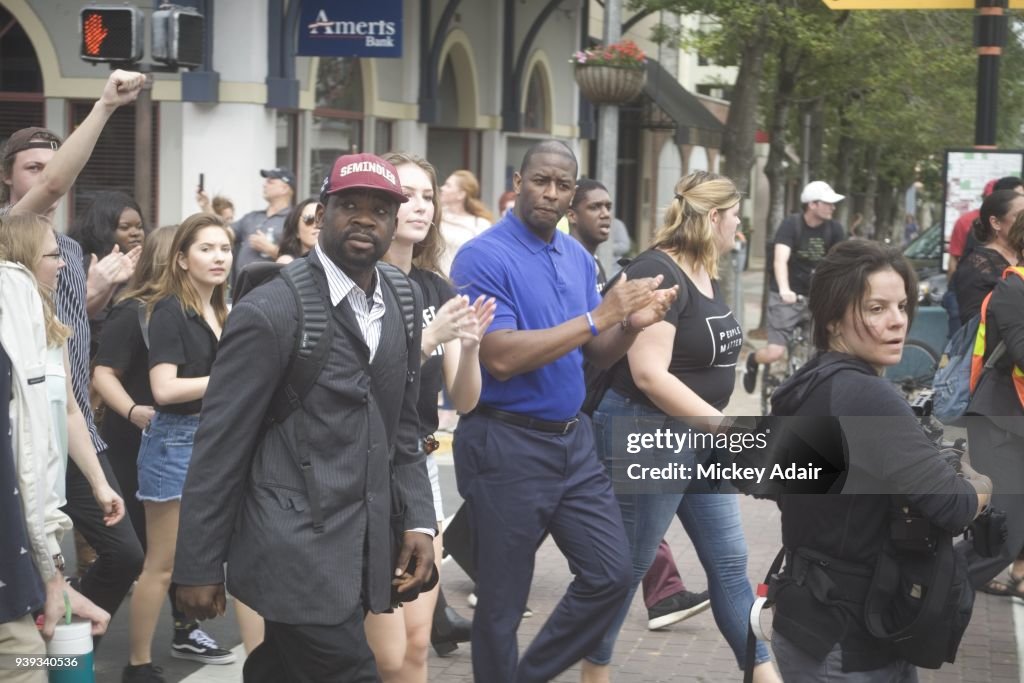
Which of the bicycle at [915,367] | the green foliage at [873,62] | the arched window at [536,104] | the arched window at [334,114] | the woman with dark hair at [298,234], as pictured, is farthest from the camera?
the arched window at [536,104]

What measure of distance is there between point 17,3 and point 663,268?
12.6m

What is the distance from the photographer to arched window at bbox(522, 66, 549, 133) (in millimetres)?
26641

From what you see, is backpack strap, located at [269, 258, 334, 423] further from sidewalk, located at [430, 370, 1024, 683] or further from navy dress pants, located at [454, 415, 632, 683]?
sidewalk, located at [430, 370, 1024, 683]

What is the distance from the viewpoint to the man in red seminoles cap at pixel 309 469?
12.1ft

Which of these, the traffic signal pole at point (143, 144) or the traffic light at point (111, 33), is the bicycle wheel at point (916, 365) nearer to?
the traffic signal pole at point (143, 144)

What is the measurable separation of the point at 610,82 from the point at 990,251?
30.6 ft

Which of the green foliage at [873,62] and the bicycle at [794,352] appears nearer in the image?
the bicycle at [794,352]

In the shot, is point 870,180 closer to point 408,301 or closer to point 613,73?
point 613,73

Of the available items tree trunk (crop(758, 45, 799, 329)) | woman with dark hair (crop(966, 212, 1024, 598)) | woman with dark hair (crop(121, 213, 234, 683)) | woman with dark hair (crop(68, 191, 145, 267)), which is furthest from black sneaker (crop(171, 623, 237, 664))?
tree trunk (crop(758, 45, 799, 329))

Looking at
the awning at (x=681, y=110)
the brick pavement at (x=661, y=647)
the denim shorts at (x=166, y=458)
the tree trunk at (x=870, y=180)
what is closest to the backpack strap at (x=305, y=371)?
the denim shorts at (x=166, y=458)

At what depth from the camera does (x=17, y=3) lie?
52.7 feet

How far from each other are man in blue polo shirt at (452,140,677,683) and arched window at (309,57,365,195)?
13618 mm

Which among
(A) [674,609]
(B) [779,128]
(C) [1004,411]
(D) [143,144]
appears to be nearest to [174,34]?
(D) [143,144]

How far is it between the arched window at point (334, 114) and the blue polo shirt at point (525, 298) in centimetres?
1359
